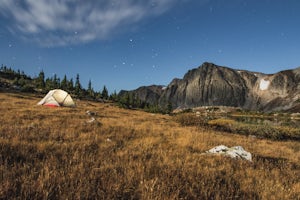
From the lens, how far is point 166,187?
130 inches

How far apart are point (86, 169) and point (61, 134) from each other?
4.26 metres

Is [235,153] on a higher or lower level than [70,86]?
lower

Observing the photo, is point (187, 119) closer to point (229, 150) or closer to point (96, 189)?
point (229, 150)

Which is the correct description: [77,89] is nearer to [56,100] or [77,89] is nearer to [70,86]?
[70,86]

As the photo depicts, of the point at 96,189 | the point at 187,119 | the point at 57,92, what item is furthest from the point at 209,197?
the point at 57,92

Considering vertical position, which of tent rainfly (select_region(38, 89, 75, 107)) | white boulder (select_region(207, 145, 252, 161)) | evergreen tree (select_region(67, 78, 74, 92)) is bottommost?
white boulder (select_region(207, 145, 252, 161))

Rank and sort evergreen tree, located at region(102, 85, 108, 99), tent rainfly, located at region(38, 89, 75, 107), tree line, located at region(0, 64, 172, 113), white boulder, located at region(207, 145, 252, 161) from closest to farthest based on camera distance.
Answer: white boulder, located at region(207, 145, 252, 161) < tent rainfly, located at region(38, 89, 75, 107) < tree line, located at region(0, 64, 172, 113) < evergreen tree, located at region(102, 85, 108, 99)

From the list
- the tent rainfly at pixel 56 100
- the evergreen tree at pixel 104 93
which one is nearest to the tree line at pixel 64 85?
the evergreen tree at pixel 104 93

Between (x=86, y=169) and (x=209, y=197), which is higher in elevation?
(x=86, y=169)

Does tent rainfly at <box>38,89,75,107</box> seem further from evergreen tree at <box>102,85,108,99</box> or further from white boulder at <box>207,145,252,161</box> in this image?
evergreen tree at <box>102,85,108,99</box>

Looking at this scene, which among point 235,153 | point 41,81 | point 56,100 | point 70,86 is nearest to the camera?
point 235,153

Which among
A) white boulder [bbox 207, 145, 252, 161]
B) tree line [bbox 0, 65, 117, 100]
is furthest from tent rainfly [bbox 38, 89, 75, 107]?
tree line [bbox 0, 65, 117, 100]

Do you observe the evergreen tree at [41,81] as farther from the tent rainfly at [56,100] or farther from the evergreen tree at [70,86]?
the tent rainfly at [56,100]

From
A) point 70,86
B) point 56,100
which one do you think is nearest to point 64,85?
point 70,86
